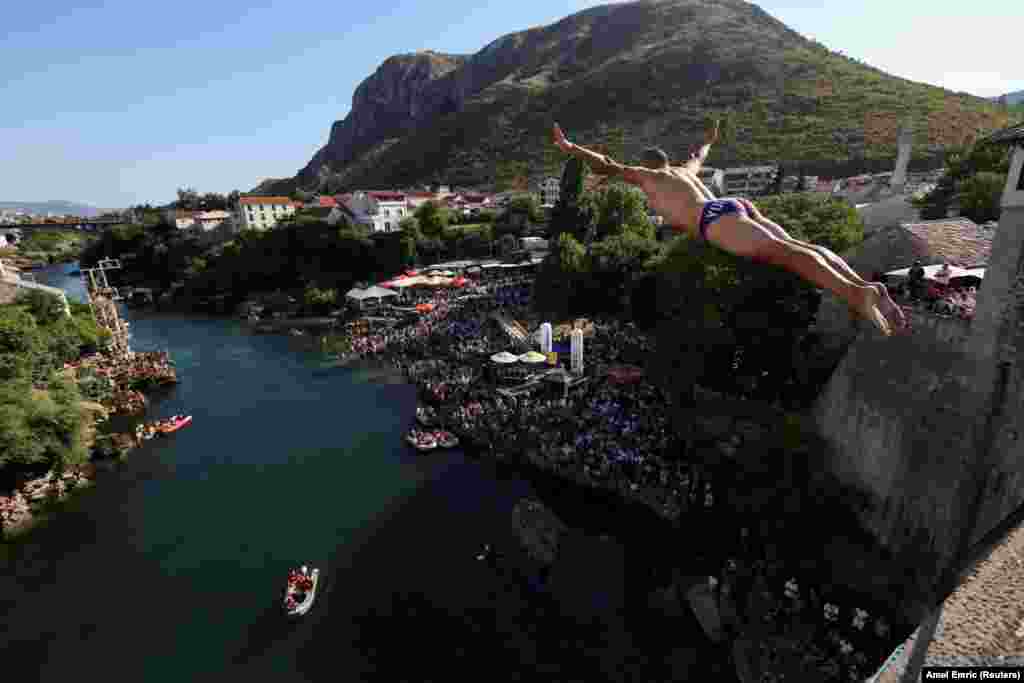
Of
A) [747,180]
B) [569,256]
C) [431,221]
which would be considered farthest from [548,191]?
[569,256]

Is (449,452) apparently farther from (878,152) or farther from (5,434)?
(878,152)

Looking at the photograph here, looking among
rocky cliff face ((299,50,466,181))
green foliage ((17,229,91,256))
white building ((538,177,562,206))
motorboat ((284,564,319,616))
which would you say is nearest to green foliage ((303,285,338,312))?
white building ((538,177,562,206))

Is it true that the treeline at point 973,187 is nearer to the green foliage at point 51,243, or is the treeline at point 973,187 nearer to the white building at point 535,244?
the white building at point 535,244

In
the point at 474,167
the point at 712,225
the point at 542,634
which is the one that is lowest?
the point at 542,634

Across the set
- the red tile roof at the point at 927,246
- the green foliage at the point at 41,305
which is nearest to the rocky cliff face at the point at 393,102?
the green foliage at the point at 41,305

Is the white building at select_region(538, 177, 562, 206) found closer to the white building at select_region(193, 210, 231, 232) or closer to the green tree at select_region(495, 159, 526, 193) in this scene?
the green tree at select_region(495, 159, 526, 193)

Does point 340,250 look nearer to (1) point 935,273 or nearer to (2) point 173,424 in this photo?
(2) point 173,424

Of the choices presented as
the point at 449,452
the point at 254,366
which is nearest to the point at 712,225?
the point at 449,452
